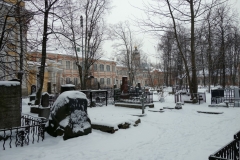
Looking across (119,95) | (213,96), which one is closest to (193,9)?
(213,96)

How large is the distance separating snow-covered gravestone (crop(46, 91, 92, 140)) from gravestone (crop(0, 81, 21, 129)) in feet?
3.85

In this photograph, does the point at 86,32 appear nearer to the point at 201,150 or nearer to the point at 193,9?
the point at 193,9

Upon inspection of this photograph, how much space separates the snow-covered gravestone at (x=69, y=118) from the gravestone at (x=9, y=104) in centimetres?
117

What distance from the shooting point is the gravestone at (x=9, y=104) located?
6211mm

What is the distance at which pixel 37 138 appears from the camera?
6.50 metres

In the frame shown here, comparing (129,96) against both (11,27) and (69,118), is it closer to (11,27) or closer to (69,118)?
(69,118)

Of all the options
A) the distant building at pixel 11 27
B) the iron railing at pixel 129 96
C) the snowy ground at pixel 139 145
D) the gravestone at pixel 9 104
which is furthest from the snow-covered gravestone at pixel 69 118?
the iron railing at pixel 129 96

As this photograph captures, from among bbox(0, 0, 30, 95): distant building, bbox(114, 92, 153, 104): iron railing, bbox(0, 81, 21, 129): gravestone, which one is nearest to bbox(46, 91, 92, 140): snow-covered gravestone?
bbox(0, 81, 21, 129): gravestone

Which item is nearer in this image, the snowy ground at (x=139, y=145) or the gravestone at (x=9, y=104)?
the snowy ground at (x=139, y=145)

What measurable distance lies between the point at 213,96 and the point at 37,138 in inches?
544

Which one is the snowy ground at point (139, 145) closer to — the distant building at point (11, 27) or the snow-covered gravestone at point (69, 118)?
the snow-covered gravestone at point (69, 118)

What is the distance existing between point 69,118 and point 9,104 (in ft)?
7.11

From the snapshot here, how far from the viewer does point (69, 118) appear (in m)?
6.30

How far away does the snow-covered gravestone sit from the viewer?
247 inches
